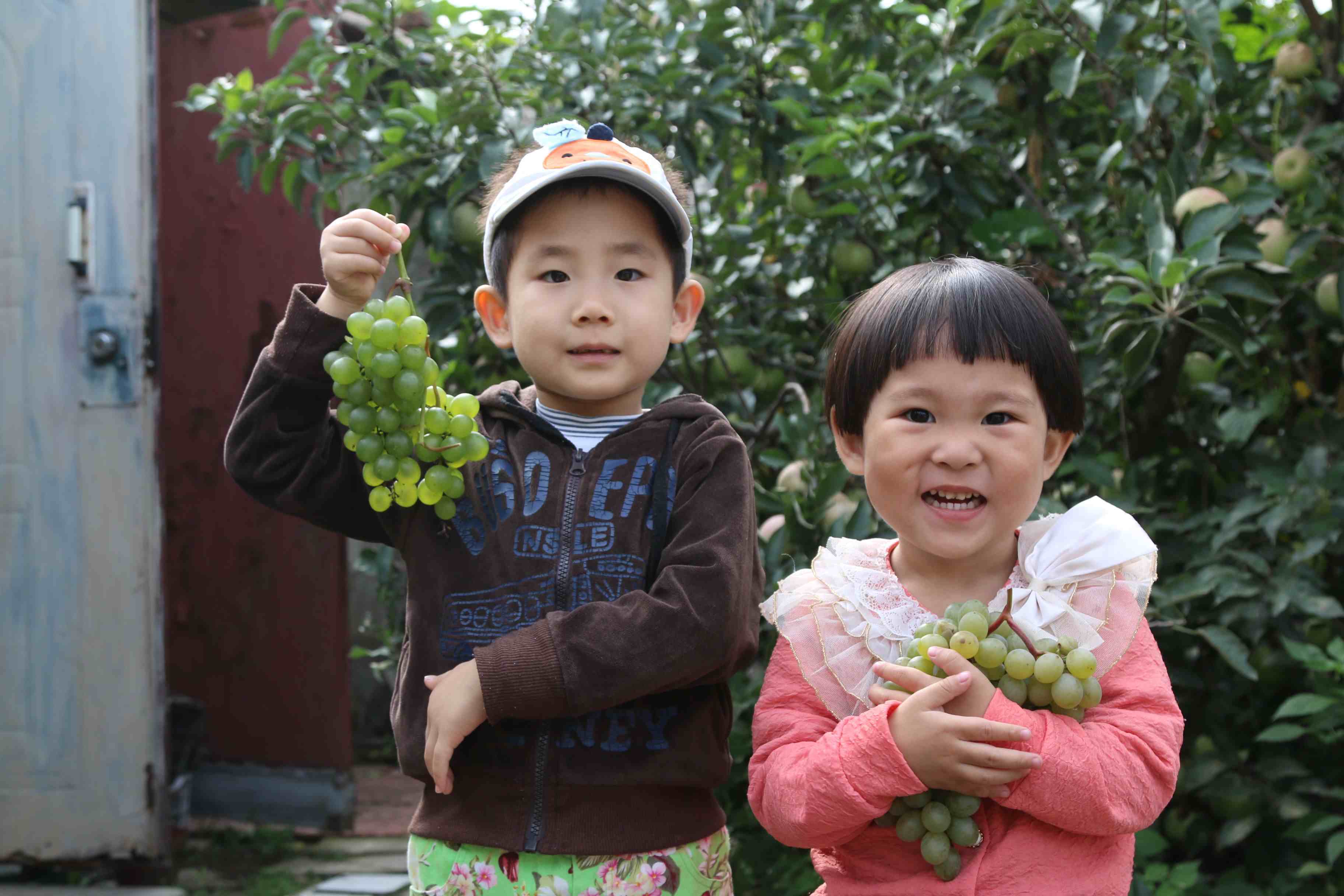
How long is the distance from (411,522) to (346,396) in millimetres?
195

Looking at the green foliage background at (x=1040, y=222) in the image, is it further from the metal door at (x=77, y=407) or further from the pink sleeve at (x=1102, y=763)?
the pink sleeve at (x=1102, y=763)

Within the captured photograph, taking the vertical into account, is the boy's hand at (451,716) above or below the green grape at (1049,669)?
below

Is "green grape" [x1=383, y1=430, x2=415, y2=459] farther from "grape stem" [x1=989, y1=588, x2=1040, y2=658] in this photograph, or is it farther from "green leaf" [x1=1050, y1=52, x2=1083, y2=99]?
"green leaf" [x1=1050, y1=52, x2=1083, y2=99]

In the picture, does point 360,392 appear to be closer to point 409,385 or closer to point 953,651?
point 409,385

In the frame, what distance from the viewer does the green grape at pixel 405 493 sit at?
126cm

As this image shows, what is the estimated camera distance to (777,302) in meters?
2.64

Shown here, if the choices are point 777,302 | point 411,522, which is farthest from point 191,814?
point 411,522

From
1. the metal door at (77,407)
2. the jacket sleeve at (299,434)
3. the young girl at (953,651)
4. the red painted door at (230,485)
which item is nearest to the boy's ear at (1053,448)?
the young girl at (953,651)

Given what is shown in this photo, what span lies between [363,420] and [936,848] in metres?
0.67

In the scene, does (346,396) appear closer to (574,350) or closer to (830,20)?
(574,350)

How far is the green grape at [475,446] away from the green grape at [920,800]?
53cm

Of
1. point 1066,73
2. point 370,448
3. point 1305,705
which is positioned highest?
point 1066,73

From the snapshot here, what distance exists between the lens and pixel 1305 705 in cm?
197

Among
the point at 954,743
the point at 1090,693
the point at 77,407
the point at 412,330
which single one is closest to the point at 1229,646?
the point at 1090,693
